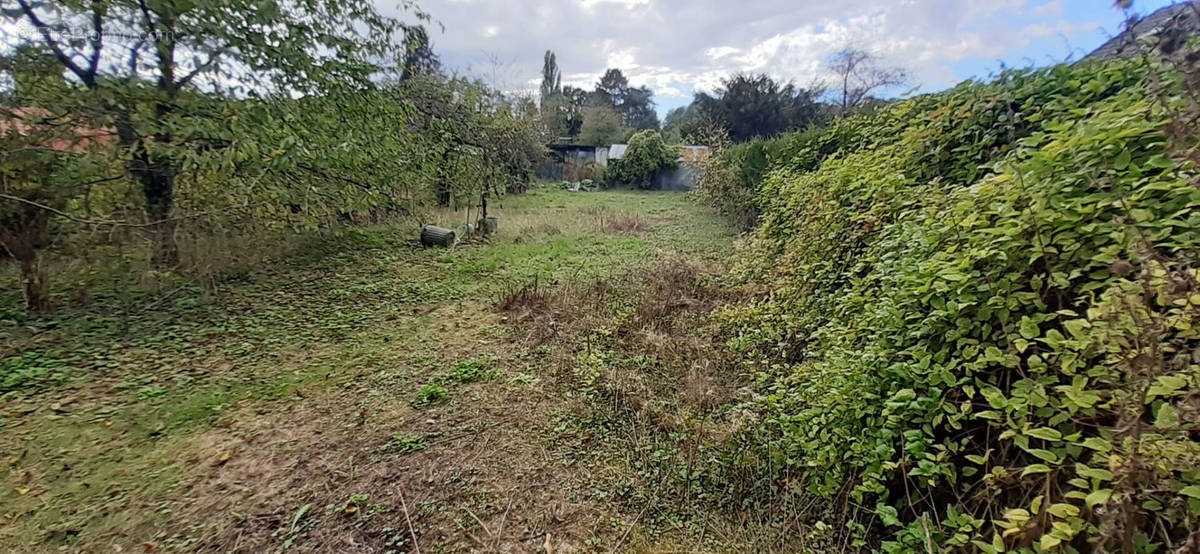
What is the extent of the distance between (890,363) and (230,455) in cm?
328

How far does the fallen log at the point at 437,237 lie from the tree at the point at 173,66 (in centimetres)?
316

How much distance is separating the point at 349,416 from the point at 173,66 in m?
4.22

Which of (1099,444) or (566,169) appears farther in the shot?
(566,169)

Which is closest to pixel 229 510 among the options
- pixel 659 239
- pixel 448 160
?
pixel 448 160

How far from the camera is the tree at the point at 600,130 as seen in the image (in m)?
27.5

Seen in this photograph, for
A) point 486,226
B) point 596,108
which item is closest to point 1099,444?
point 486,226

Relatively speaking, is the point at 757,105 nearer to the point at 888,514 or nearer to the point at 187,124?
the point at 187,124

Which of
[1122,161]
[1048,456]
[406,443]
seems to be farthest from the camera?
[406,443]

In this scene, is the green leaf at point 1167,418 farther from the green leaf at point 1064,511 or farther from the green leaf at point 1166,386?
the green leaf at point 1064,511

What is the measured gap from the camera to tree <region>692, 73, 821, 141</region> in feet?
84.3

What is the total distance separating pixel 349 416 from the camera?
9.64 feet

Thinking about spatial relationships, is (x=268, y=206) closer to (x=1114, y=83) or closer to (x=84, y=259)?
(x=84, y=259)

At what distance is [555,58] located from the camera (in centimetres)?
3822

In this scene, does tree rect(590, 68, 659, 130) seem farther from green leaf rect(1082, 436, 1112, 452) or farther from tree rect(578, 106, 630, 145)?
green leaf rect(1082, 436, 1112, 452)
